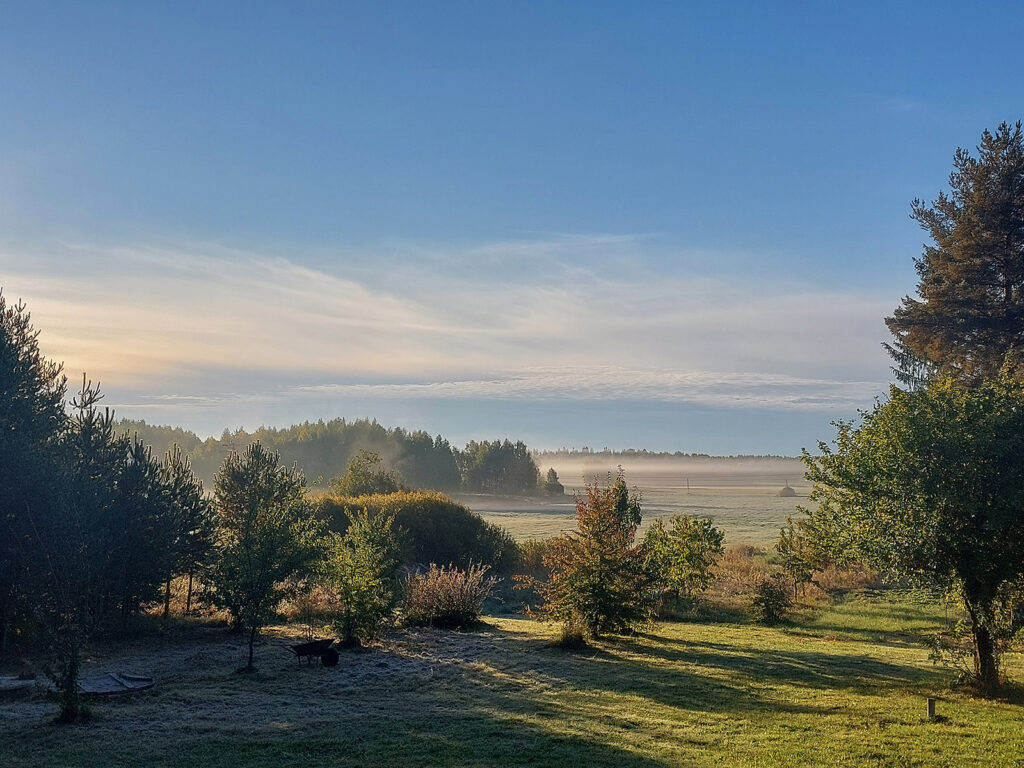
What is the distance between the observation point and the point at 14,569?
18062mm

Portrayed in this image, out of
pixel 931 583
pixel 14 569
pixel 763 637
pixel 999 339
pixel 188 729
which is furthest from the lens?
pixel 999 339

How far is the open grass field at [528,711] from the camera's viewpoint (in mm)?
10078

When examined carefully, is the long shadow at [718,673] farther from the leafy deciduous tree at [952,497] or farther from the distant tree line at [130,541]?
the distant tree line at [130,541]

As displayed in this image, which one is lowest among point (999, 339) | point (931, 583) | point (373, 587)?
point (373, 587)

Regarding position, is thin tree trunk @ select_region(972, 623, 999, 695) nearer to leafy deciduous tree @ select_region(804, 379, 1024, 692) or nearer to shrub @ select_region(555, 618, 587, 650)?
leafy deciduous tree @ select_region(804, 379, 1024, 692)

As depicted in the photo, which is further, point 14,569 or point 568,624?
point 568,624

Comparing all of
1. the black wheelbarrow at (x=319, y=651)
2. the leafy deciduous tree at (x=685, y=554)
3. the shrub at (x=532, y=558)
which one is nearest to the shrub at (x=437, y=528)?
the shrub at (x=532, y=558)

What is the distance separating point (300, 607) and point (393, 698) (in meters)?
12.9

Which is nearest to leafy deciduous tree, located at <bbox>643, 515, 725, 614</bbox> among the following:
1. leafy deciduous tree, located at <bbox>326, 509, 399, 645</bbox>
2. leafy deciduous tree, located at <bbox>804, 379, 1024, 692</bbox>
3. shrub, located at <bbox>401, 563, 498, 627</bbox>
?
shrub, located at <bbox>401, 563, 498, 627</bbox>

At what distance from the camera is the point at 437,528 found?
41.7 metres

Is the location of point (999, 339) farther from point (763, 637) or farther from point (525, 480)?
point (525, 480)

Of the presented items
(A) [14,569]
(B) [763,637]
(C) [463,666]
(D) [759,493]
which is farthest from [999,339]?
(D) [759,493]

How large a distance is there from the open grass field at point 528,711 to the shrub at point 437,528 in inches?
825

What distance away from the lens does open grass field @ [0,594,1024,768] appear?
10078 mm
